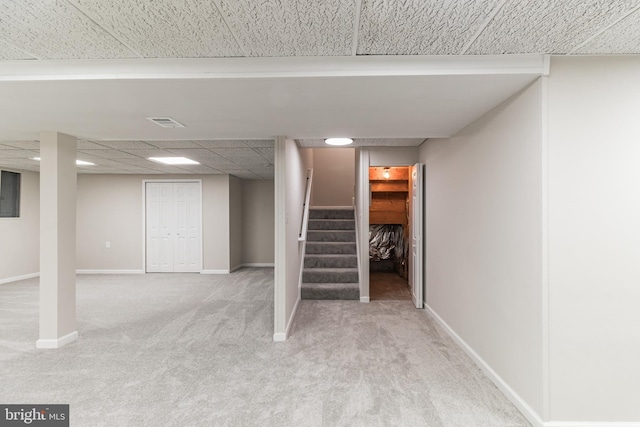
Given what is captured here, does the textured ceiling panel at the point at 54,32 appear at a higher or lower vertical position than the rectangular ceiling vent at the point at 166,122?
higher

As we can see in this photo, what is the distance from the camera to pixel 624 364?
173 cm

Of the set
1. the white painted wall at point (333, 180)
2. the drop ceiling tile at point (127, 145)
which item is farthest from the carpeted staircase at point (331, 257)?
the drop ceiling tile at point (127, 145)

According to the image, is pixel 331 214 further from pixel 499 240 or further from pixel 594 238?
pixel 594 238

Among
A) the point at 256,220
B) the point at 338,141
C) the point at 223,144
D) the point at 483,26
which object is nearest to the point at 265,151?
the point at 223,144

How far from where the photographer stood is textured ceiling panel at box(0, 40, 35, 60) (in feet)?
5.36

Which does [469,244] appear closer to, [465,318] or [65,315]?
[465,318]

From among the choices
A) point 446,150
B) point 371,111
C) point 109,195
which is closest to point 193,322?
point 371,111

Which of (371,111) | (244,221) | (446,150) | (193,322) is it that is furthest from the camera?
(244,221)

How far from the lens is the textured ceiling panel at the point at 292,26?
1.33m

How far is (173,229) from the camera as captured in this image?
663cm

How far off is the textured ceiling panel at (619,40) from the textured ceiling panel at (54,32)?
2.44 m

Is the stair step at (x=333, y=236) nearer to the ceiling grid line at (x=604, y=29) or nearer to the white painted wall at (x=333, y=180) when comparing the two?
the white painted wall at (x=333, y=180)

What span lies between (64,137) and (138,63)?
6.16ft

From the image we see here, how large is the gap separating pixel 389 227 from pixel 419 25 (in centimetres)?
541
